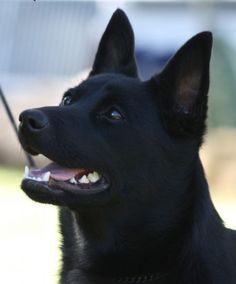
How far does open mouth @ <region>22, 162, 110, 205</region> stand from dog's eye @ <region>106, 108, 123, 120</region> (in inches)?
9.4

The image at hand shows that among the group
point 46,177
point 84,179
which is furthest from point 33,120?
point 84,179

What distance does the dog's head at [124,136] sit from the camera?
10.0 feet

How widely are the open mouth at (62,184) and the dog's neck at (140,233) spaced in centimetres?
13

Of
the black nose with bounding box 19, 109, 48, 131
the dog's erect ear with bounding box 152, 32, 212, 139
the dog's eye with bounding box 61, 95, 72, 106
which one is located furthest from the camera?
the dog's eye with bounding box 61, 95, 72, 106

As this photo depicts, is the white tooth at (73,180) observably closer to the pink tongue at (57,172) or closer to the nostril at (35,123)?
the pink tongue at (57,172)

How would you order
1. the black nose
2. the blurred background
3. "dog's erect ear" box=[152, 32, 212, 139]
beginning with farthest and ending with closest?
the blurred background
"dog's erect ear" box=[152, 32, 212, 139]
the black nose

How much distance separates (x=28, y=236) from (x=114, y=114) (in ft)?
15.2

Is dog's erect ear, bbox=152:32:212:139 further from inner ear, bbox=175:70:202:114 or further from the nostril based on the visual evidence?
the nostril

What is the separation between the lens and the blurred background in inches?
447

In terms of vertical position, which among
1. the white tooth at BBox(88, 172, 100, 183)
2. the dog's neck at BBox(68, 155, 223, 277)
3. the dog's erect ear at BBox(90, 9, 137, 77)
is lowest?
the dog's neck at BBox(68, 155, 223, 277)

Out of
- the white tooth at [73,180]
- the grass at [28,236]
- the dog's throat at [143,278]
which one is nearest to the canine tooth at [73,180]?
the white tooth at [73,180]

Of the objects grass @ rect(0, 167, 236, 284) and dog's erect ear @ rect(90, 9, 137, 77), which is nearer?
dog's erect ear @ rect(90, 9, 137, 77)

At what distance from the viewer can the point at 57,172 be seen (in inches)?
123

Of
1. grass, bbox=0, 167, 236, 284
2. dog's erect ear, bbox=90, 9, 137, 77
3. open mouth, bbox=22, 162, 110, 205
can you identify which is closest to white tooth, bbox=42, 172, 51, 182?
open mouth, bbox=22, 162, 110, 205
